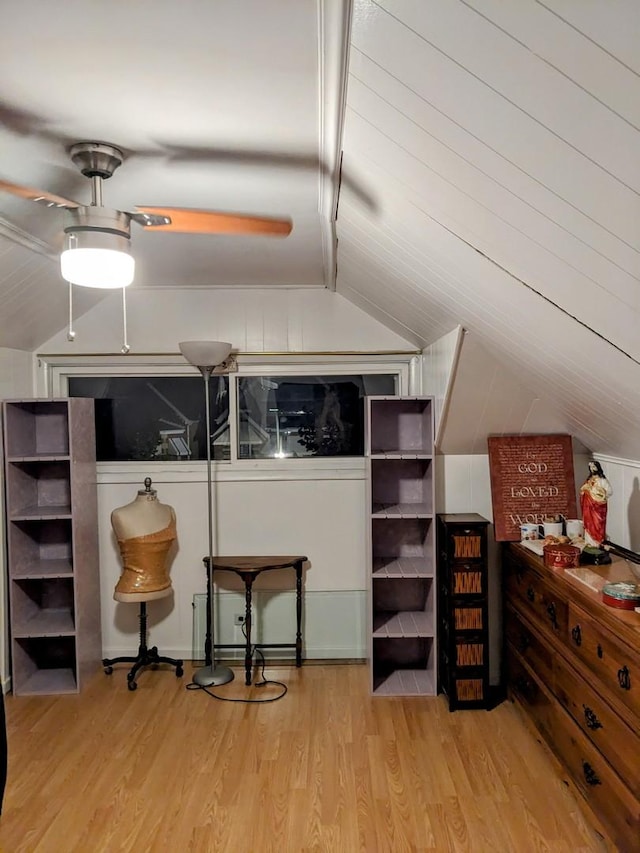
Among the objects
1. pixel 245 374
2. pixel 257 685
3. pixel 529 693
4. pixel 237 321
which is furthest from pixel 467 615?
pixel 237 321

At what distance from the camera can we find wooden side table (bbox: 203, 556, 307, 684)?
364 centimetres

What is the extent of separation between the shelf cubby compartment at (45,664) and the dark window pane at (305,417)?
163cm

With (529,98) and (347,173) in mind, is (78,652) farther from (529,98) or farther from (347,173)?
(529,98)

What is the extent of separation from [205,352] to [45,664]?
7.12 feet

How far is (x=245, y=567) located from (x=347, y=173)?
2.43 m

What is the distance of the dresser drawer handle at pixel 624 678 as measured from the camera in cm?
207

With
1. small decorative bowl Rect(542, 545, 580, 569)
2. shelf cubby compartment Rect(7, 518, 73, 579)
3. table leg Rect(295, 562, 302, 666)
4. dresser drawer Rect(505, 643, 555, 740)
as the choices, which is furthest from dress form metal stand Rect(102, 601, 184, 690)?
small decorative bowl Rect(542, 545, 580, 569)

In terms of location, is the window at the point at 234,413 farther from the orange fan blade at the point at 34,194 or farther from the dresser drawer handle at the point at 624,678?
the orange fan blade at the point at 34,194

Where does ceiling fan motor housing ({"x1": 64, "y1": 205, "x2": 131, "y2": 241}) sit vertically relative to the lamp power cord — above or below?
above

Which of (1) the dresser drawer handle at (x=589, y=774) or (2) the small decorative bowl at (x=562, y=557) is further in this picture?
(2) the small decorative bowl at (x=562, y=557)

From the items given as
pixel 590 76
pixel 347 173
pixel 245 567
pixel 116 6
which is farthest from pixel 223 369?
pixel 590 76

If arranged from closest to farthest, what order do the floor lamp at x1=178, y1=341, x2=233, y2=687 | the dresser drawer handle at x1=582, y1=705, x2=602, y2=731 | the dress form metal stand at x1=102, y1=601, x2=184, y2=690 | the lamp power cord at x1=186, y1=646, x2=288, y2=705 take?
the dresser drawer handle at x1=582, y1=705, x2=602, y2=731
the lamp power cord at x1=186, y1=646, x2=288, y2=705
the floor lamp at x1=178, y1=341, x2=233, y2=687
the dress form metal stand at x1=102, y1=601, x2=184, y2=690

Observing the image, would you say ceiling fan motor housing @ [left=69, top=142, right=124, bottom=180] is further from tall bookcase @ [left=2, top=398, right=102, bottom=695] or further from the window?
the window

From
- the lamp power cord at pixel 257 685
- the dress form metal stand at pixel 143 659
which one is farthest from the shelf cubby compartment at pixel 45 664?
the lamp power cord at pixel 257 685
